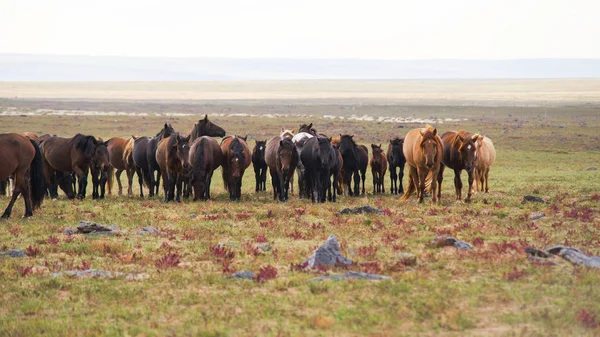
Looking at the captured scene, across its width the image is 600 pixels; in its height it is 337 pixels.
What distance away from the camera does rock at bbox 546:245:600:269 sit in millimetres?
12500

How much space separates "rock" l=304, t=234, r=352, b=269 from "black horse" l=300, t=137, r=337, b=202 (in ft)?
33.9

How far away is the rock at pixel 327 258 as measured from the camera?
12734 mm

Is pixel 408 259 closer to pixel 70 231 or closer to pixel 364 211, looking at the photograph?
pixel 364 211

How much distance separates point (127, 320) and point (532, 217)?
11.3 meters

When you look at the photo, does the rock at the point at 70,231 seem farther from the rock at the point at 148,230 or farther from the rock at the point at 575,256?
the rock at the point at 575,256

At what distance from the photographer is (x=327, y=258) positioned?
12.9m

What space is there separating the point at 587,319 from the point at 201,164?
1594 cm

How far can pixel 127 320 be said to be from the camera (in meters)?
10.1

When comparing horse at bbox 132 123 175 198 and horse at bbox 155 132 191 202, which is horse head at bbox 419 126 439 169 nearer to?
horse at bbox 155 132 191 202

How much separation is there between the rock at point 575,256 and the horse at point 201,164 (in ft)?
42.2

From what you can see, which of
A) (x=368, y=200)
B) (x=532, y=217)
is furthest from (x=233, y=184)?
(x=532, y=217)

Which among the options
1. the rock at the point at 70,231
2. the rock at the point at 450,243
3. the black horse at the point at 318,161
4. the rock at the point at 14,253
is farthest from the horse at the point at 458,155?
the rock at the point at 14,253

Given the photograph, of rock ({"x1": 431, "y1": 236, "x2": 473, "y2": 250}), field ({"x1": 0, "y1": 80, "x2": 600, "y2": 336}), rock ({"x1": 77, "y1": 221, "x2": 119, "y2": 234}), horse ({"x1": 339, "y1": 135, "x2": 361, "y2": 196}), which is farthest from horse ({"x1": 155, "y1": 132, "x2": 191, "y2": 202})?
rock ({"x1": 431, "y1": 236, "x2": 473, "y2": 250})

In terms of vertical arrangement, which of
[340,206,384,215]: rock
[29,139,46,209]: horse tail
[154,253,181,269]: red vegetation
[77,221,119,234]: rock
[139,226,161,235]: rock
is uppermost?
[29,139,46,209]: horse tail
